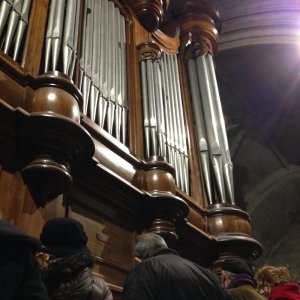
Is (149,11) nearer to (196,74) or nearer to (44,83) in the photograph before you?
(196,74)

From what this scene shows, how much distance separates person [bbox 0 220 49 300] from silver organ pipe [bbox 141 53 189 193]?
2.95 m

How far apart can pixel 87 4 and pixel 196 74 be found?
82.4 inches

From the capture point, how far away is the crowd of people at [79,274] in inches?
58.6

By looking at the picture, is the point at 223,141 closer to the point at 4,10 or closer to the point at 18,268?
the point at 4,10

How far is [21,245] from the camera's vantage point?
4.96ft

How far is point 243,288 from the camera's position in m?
2.76

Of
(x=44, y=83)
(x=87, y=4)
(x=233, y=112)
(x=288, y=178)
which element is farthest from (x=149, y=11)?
(x=288, y=178)

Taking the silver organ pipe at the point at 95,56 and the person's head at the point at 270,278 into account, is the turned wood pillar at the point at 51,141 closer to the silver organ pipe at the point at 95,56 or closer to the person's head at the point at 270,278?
the silver organ pipe at the point at 95,56

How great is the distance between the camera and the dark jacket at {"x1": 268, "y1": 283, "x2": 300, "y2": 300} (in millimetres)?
2749

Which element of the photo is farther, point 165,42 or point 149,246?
point 165,42

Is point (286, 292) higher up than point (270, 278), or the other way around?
point (270, 278)

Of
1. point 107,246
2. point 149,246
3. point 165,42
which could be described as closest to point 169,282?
point 149,246

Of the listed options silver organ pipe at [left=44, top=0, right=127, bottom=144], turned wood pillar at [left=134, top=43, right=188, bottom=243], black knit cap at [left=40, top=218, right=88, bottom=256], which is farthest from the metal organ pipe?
black knit cap at [left=40, top=218, right=88, bottom=256]

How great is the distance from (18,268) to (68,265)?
41cm
